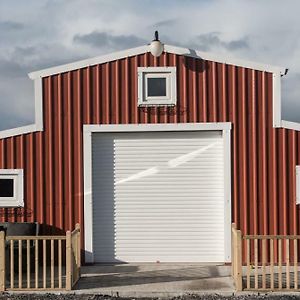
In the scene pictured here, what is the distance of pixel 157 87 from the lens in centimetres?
1205

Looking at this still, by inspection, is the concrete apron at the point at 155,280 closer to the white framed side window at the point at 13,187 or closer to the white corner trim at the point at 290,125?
the white framed side window at the point at 13,187

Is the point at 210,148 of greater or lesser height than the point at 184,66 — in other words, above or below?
below

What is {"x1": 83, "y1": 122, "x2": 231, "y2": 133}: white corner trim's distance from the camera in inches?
469

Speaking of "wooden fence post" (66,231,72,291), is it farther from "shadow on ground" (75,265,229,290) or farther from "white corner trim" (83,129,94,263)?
"white corner trim" (83,129,94,263)

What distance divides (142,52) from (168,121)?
1.51 m

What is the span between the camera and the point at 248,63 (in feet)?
39.0

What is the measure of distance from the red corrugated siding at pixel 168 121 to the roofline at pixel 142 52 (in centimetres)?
10

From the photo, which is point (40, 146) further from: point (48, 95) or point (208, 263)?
point (208, 263)

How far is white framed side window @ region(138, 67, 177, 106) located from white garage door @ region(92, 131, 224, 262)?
0.72 meters

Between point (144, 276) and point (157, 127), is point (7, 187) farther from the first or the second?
point (144, 276)

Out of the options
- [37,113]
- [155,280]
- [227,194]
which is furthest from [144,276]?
[37,113]

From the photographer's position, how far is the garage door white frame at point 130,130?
468 inches

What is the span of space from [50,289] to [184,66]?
5.21m

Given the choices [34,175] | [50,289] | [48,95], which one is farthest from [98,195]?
[50,289]
